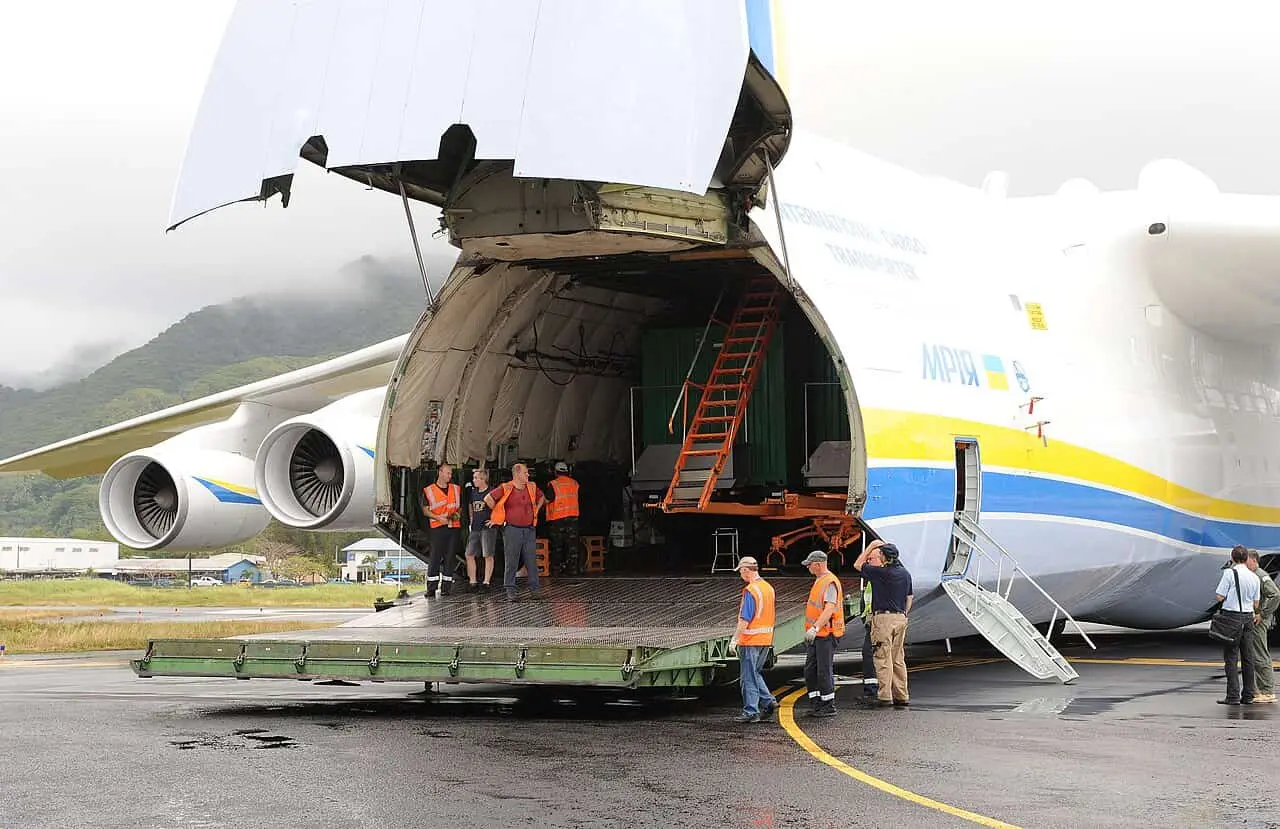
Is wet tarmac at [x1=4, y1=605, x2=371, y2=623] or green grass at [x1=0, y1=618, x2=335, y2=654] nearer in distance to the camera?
green grass at [x1=0, y1=618, x2=335, y2=654]

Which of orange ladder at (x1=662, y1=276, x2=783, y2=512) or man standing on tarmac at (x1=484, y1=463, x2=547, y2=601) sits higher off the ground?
orange ladder at (x1=662, y1=276, x2=783, y2=512)

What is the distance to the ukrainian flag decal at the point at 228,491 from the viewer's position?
15.3m

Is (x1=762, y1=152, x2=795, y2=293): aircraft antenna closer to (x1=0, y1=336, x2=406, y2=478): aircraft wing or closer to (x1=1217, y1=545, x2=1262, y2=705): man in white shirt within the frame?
(x1=1217, y1=545, x2=1262, y2=705): man in white shirt

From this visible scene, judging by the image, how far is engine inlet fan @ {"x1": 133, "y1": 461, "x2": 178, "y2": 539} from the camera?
51.1 ft

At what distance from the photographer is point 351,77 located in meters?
9.57

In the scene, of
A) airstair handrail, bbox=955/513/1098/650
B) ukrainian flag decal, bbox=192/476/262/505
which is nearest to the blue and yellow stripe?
airstair handrail, bbox=955/513/1098/650

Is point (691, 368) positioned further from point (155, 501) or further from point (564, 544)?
point (155, 501)

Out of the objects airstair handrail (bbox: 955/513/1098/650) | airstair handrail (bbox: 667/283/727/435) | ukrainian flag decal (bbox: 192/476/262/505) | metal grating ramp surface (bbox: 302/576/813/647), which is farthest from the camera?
ukrainian flag decal (bbox: 192/476/262/505)

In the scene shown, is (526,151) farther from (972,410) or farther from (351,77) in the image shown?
(972,410)

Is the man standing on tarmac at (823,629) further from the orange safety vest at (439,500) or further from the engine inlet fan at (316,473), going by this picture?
the engine inlet fan at (316,473)

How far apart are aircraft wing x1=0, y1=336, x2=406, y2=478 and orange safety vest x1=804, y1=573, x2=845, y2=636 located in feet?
21.4

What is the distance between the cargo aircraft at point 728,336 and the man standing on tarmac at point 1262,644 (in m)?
1.44

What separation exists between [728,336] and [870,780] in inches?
294

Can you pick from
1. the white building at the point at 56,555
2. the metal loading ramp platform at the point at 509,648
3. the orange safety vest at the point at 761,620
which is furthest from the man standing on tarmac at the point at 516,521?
the white building at the point at 56,555
